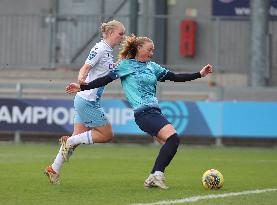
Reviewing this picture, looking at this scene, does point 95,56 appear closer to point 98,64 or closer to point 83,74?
point 98,64

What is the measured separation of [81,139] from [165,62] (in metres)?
14.4

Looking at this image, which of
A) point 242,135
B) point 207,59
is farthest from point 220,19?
point 242,135

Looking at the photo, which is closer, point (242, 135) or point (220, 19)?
point (242, 135)

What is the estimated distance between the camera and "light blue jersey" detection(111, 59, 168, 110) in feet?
43.1

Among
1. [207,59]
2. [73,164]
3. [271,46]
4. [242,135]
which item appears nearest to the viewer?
[73,164]

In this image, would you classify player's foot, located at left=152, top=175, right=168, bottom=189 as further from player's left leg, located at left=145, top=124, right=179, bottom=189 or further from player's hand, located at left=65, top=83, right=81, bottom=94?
player's hand, located at left=65, top=83, right=81, bottom=94

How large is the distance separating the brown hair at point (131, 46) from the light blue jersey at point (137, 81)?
0.30 feet

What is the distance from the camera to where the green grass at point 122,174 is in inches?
469

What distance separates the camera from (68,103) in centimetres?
2359

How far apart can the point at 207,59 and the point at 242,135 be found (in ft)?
16.2

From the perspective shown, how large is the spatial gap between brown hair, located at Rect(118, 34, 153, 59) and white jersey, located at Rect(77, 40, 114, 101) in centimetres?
39

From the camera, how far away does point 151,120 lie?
13062mm

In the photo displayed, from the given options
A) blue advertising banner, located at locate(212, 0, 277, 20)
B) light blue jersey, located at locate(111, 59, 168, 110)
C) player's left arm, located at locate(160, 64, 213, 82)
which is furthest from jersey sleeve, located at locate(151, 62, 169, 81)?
blue advertising banner, located at locate(212, 0, 277, 20)

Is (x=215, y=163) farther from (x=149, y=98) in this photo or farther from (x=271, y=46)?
(x=271, y=46)
